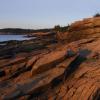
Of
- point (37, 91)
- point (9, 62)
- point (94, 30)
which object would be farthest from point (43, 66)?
point (94, 30)

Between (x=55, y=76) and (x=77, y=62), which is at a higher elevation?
(x=77, y=62)

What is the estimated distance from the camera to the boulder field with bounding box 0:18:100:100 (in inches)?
719

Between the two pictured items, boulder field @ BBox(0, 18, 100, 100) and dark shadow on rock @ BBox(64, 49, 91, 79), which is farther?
dark shadow on rock @ BBox(64, 49, 91, 79)

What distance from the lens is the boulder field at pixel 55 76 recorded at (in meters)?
18.2

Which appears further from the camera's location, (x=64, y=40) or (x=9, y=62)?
(x=64, y=40)

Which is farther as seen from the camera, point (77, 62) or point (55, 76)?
point (77, 62)

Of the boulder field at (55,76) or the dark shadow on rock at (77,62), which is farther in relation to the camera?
the dark shadow on rock at (77,62)

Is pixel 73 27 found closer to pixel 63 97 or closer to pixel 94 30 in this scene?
pixel 94 30

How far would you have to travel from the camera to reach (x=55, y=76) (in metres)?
19.7

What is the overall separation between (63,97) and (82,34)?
14455 mm

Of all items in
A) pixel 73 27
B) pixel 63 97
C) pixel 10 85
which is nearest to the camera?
pixel 63 97

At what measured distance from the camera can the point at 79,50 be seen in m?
23.5

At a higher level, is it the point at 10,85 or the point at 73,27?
the point at 73,27

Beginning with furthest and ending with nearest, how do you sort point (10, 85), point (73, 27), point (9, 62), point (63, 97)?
1. point (73, 27)
2. point (9, 62)
3. point (10, 85)
4. point (63, 97)
